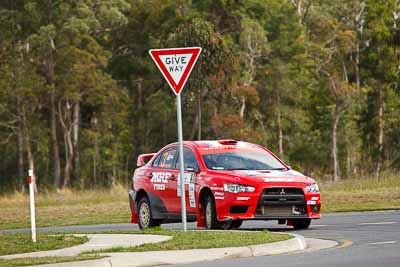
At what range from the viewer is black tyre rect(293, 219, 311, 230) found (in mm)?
20984

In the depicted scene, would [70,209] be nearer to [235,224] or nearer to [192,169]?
[192,169]

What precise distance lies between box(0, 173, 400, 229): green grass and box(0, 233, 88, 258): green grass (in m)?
8.92

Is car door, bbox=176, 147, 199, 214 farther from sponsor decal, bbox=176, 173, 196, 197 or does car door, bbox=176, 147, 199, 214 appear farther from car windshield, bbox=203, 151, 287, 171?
car windshield, bbox=203, 151, 287, 171

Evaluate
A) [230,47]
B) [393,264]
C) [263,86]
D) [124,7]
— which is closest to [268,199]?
[393,264]

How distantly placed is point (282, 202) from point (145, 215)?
3178 millimetres

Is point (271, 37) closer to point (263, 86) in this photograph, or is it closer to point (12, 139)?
point (263, 86)

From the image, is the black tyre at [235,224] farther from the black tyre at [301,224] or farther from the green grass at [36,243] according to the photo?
the green grass at [36,243]

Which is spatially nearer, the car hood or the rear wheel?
the car hood

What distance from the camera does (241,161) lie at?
21328 mm

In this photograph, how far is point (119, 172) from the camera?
73625mm

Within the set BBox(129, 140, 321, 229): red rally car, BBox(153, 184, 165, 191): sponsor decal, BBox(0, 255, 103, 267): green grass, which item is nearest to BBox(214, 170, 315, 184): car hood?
BBox(129, 140, 321, 229): red rally car

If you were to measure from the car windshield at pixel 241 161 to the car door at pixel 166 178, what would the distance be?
0.73 meters

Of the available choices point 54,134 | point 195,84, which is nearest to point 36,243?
point 195,84

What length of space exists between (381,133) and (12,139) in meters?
24.6
